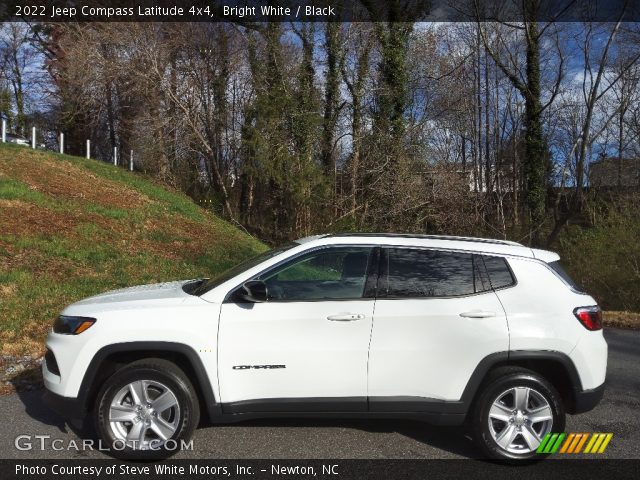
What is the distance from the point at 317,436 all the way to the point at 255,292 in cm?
134

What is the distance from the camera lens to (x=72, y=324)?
158 inches

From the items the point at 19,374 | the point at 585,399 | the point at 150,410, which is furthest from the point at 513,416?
the point at 19,374

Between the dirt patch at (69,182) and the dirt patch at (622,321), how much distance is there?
13.6 meters

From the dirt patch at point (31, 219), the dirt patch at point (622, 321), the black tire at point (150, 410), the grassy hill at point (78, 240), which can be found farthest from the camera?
the dirt patch at point (31, 219)

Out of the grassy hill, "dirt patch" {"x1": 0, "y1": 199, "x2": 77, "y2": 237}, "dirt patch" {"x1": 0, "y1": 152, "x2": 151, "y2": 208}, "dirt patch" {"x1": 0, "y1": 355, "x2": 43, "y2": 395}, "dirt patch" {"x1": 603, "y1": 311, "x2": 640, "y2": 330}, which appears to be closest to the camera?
"dirt patch" {"x1": 0, "y1": 355, "x2": 43, "y2": 395}

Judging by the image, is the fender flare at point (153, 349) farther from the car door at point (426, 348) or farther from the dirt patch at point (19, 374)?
the dirt patch at point (19, 374)

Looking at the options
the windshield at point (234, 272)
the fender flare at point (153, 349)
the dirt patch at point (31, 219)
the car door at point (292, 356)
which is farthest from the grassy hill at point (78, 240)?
the car door at point (292, 356)

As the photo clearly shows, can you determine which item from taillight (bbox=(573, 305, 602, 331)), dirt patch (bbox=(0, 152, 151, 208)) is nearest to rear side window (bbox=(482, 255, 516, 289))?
taillight (bbox=(573, 305, 602, 331))

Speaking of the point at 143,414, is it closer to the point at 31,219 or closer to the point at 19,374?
the point at 19,374

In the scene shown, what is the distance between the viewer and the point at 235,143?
26250mm

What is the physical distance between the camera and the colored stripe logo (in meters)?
3.99

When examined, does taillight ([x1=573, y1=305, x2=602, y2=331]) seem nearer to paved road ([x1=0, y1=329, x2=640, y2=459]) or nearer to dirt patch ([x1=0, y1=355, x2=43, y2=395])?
paved road ([x1=0, y1=329, x2=640, y2=459])

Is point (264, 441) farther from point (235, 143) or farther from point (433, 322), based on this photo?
point (235, 143)
